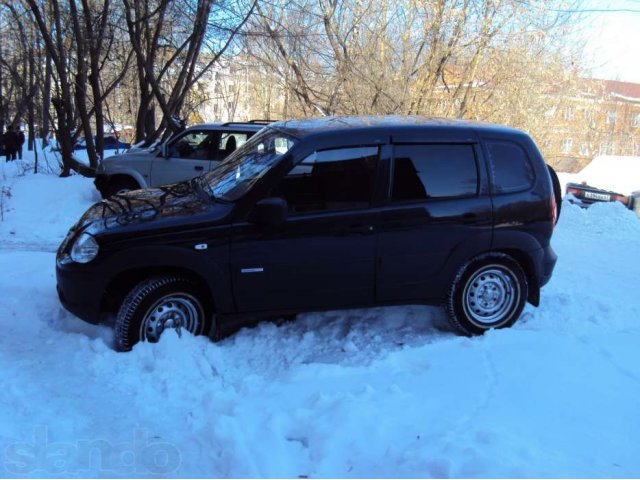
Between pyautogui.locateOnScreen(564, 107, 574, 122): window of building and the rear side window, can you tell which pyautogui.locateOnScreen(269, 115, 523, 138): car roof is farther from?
pyautogui.locateOnScreen(564, 107, 574, 122): window of building

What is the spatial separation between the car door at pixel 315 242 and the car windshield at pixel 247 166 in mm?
264

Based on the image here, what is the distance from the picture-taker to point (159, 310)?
4184 millimetres

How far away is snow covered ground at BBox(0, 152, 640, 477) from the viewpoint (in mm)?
2928

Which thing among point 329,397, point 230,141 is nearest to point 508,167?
point 329,397

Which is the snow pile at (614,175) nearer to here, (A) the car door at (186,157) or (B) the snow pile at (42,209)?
(A) the car door at (186,157)

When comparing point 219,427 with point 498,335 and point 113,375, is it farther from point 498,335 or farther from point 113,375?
point 498,335

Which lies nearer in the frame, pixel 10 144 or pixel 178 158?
pixel 178 158

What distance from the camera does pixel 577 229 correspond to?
9672 mm

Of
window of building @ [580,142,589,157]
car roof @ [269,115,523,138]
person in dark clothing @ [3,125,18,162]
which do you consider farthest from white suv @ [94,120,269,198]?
window of building @ [580,142,589,157]

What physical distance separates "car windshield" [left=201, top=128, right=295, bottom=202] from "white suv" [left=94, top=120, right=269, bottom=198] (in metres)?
4.58

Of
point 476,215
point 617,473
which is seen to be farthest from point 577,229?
point 617,473

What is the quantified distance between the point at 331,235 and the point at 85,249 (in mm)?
1862

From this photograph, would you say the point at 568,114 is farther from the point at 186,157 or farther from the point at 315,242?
the point at 315,242

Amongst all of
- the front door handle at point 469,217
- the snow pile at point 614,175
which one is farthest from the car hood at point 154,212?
the snow pile at point 614,175
